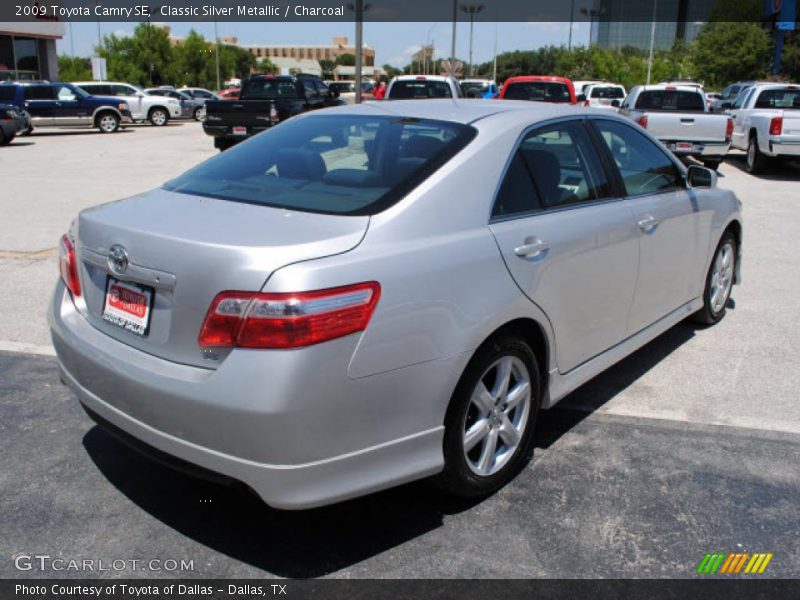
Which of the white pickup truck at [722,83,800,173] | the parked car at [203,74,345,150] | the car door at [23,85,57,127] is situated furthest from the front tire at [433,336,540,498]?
the car door at [23,85,57,127]

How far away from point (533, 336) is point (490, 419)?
458 mm

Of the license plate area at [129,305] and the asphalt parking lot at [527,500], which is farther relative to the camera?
the asphalt parking lot at [527,500]

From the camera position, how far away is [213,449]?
2.65m

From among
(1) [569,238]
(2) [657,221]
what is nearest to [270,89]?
(2) [657,221]

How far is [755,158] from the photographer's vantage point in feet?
52.0

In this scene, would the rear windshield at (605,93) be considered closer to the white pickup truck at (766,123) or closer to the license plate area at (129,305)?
the white pickup truck at (766,123)

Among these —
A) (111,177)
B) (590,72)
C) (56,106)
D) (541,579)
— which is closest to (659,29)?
(590,72)

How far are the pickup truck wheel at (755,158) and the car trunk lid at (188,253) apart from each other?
15.0m

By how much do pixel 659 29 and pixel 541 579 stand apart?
546 feet

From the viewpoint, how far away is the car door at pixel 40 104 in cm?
2673

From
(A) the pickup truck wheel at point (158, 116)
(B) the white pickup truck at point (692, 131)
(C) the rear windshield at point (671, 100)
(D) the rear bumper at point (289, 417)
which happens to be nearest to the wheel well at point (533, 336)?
(D) the rear bumper at point (289, 417)

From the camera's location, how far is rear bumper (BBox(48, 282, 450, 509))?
252 cm

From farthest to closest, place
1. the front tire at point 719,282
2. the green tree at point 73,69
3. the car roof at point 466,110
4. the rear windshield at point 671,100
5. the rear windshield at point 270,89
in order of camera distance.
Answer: the green tree at point 73,69
the rear windshield at point 270,89
the rear windshield at point 671,100
the front tire at point 719,282
the car roof at point 466,110

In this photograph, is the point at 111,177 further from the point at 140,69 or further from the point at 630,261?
the point at 140,69
